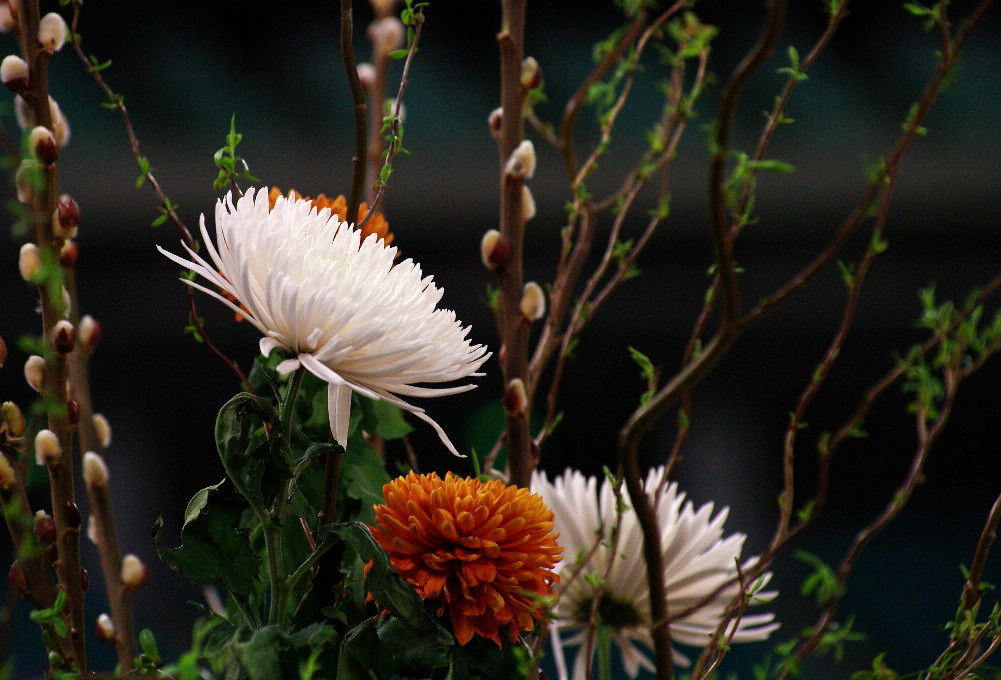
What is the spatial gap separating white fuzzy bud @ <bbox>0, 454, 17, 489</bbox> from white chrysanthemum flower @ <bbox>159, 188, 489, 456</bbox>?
0.09m

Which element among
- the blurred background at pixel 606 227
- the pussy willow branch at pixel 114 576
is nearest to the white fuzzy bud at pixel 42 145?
the pussy willow branch at pixel 114 576

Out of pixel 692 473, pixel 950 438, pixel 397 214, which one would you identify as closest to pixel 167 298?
pixel 397 214

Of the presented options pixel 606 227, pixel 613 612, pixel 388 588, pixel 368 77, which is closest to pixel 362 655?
pixel 388 588

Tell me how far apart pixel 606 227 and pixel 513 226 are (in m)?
1.43

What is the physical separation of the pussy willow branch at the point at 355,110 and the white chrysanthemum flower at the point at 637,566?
0.36 ft

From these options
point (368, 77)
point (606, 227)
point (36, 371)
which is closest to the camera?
point (36, 371)

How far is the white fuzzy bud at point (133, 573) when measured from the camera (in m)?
0.30

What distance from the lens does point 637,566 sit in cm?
30

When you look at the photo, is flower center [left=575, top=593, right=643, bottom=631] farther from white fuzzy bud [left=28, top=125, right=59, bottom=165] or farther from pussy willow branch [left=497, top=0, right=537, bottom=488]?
white fuzzy bud [left=28, top=125, right=59, bottom=165]

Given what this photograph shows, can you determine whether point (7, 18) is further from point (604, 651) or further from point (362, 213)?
point (604, 651)

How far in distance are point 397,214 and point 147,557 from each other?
0.74 meters

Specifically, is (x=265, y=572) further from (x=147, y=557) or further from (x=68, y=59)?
(x=68, y=59)

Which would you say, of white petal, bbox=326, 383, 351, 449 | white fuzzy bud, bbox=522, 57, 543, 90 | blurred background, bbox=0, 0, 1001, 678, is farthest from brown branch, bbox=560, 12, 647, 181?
blurred background, bbox=0, 0, 1001, 678

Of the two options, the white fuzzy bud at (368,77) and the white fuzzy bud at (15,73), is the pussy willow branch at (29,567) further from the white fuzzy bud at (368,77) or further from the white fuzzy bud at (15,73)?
the white fuzzy bud at (368,77)
